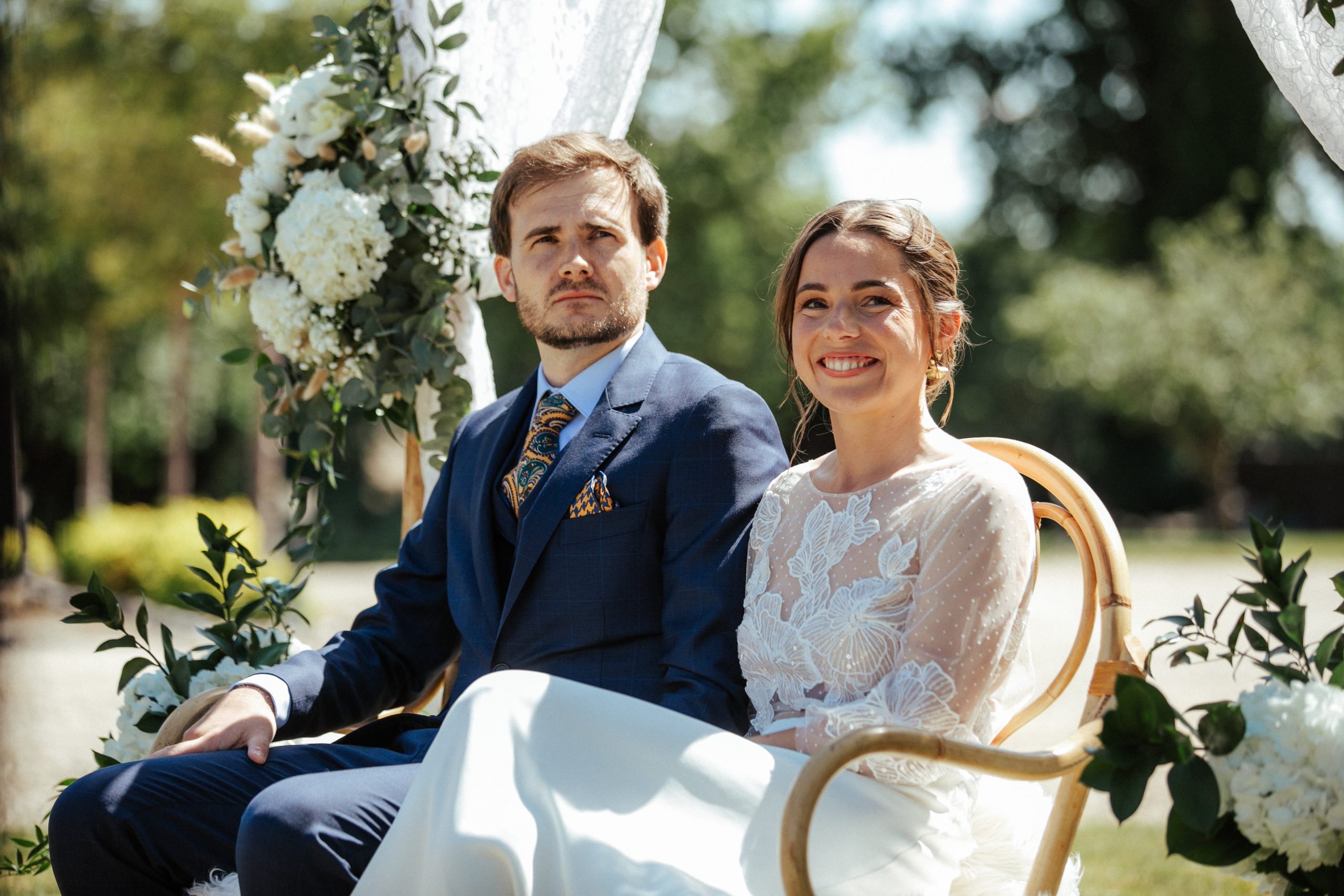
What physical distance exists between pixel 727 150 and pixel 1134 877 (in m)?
14.1

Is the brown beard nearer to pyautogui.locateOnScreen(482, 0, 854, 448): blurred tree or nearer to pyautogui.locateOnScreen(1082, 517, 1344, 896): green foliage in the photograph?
pyautogui.locateOnScreen(1082, 517, 1344, 896): green foliage

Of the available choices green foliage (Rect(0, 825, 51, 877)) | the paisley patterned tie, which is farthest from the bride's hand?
green foliage (Rect(0, 825, 51, 877))

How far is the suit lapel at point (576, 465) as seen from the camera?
95.2 inches

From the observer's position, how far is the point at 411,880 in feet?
5.45

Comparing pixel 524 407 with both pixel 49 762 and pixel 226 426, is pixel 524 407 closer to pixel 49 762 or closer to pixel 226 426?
pixel 49 762

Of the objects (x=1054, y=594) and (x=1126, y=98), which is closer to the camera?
(x=1054, y=594)

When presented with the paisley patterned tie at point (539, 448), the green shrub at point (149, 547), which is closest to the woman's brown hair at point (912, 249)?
the paisley patterned tie at point (539, 448)

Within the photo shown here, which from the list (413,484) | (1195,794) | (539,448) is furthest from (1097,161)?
(1195,794)

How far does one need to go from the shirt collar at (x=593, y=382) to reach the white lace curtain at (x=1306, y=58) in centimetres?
139

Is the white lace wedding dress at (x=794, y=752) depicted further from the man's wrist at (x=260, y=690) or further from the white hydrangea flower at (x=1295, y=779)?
the man's wrist at (x=260, y=690)

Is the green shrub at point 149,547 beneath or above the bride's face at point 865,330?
beneath

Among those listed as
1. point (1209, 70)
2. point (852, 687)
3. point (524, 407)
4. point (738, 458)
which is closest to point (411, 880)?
point (852, 687)

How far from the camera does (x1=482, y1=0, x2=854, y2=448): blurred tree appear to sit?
16891 mm

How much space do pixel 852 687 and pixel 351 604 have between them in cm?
955
